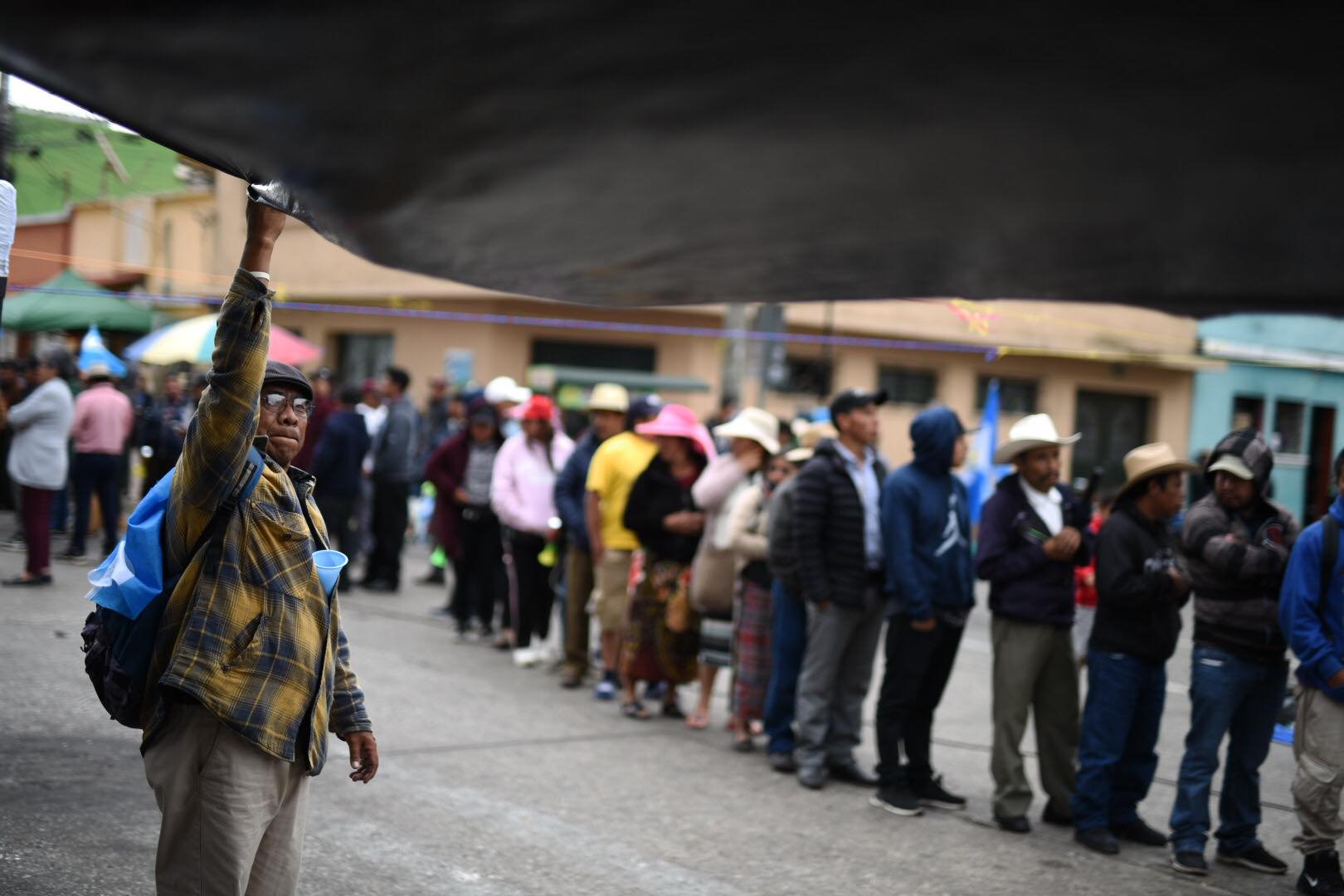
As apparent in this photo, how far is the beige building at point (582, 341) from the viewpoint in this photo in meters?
24.8

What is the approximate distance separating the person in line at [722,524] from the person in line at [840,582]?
0.81 meters

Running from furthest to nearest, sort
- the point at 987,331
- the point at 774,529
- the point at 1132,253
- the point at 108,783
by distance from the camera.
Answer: the point at 774,529 < the point at 987,331 < the point at 108,783 < the point at 1132,253

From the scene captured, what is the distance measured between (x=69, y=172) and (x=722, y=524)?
63.2ft

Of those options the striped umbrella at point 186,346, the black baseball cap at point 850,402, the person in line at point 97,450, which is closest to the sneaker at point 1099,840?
the black baseball cap at point 850,402

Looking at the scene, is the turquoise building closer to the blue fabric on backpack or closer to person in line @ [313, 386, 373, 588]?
the blue fabric on backpack

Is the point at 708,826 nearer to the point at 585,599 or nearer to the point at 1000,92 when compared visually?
the point at 585,599

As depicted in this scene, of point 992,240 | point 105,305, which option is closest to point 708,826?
point 992,240

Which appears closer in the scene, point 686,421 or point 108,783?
point 108,783

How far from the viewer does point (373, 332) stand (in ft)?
94.6

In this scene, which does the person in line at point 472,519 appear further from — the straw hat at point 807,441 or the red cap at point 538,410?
the straw hat at point 807,441

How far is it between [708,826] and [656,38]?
5.25 metres

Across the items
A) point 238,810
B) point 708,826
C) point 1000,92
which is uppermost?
point 1000,92

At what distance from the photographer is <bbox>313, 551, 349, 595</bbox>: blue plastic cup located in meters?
3.48

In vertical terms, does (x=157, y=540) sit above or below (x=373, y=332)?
below
